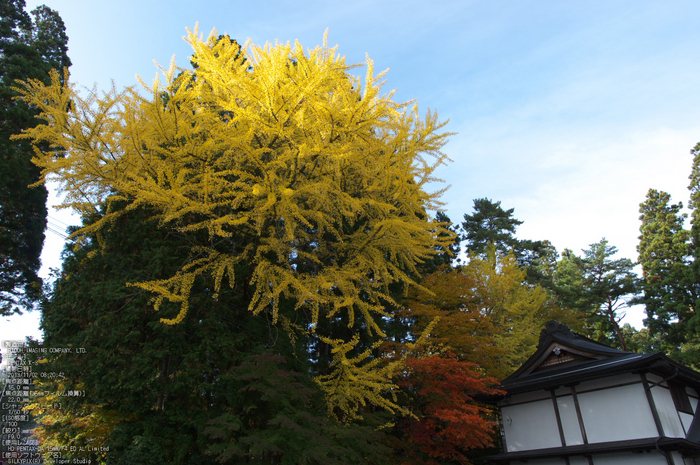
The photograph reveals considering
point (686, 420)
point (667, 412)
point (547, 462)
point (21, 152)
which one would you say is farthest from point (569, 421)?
point (21, 152)

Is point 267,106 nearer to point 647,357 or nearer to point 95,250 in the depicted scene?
point 95,250

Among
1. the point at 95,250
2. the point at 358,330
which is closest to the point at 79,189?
the point at 95,250

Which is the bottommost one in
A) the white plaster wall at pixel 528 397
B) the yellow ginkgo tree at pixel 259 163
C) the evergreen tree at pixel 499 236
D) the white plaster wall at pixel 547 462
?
the white plaster wall at pixel 547 462

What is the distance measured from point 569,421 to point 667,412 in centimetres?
206

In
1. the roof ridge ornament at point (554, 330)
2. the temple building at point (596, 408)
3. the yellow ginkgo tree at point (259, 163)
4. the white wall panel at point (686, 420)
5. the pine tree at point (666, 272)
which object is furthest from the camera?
the pine tree at point (666, 272)

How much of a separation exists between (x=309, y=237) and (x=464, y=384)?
5366mm

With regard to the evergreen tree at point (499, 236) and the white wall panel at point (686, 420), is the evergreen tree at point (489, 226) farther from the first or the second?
the white wall panel at point (686, 420)

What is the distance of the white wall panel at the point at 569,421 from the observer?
9.47m

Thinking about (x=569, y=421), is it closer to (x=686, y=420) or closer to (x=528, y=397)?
(x=528, y=397)

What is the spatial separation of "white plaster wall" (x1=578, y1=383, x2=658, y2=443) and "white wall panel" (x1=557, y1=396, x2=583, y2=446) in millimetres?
208

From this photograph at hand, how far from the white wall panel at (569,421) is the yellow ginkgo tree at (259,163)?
5.30m

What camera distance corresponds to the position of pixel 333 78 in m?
8.14

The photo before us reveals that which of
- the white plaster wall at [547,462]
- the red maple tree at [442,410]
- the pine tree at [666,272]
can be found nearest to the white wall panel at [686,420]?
the white plaster wall at [547,462]

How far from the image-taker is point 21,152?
41.3 ft
